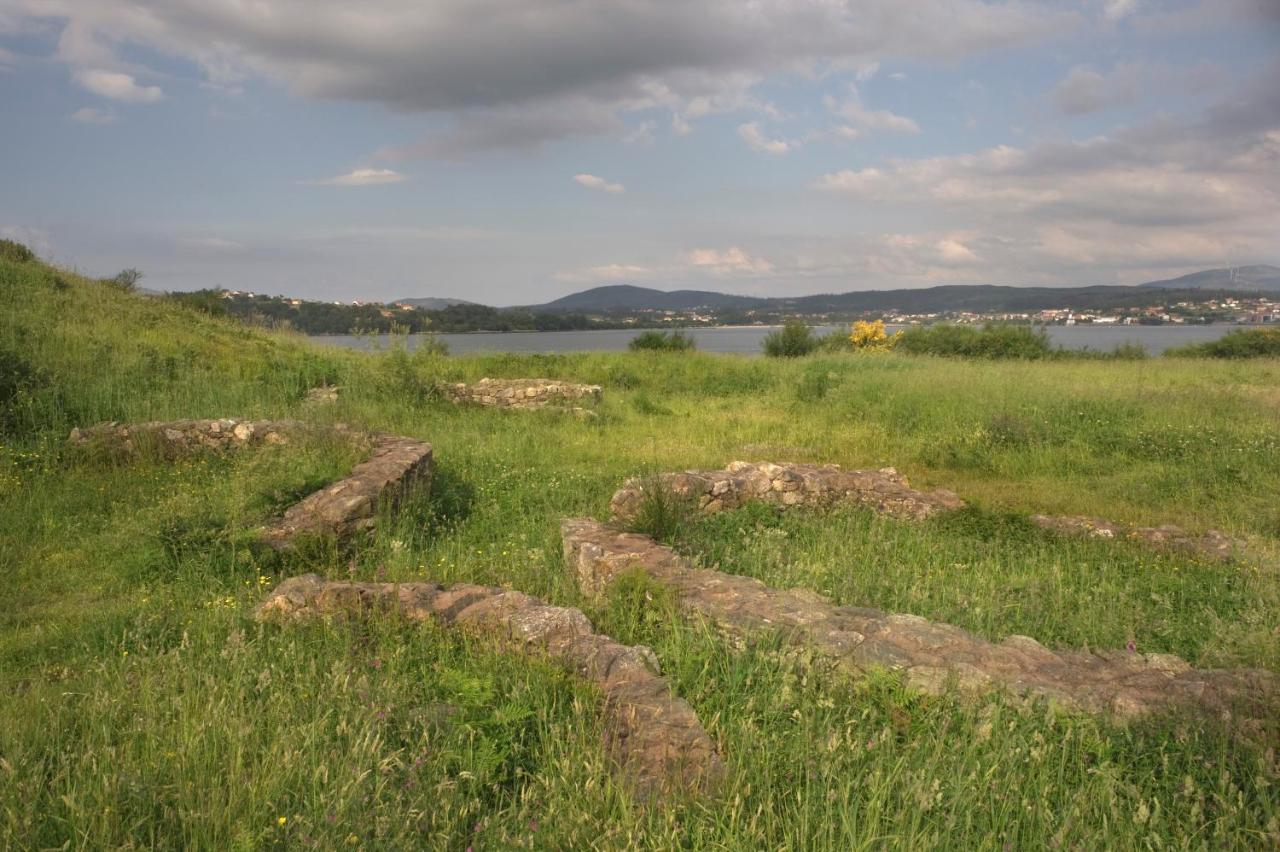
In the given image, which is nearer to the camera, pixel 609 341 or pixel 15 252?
pixel 15 252

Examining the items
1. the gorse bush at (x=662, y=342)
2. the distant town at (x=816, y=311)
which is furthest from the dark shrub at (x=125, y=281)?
the gorse bush at (x=662, y=342)

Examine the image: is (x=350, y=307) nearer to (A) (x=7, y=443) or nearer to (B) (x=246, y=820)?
(A) (x=7, y=443)

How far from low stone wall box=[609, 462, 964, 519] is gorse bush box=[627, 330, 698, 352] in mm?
15993

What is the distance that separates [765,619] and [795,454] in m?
8.22

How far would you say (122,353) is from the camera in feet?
44.3

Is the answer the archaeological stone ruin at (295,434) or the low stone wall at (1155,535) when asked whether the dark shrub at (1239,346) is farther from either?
the archaeological stone ruin at (295,434)

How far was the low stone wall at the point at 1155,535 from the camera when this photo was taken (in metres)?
7.34

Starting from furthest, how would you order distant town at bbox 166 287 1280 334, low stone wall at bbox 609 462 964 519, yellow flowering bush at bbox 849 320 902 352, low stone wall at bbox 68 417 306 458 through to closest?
1. yellow flowering bush at bbox 849 320 902 352
2. distant town at bbox 166 287 1280 334
3. low stone wall at bbox 68 417 306 458
4. low stone wall at bbox 609 462 964 519

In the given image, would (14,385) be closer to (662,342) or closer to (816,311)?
(662,342)

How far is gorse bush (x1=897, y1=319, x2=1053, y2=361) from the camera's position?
31.4 metres

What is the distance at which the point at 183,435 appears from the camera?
10.0m

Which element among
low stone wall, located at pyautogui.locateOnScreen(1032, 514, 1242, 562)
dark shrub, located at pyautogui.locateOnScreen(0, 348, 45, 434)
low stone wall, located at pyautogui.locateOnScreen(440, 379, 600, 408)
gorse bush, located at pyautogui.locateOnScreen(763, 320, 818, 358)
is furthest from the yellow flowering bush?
dark shrub, located at pyautogui.locateOnScreen(0, 348, 45, 434)

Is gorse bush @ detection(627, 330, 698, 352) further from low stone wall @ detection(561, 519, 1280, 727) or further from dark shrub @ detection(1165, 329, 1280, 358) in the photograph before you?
dark shrub @ detection(1165, 329, 1280, 358)

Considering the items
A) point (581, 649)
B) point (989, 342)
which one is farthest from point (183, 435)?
point (989, 342)
